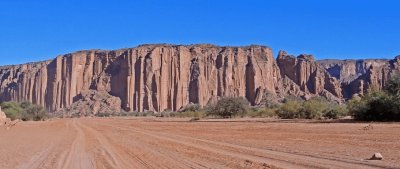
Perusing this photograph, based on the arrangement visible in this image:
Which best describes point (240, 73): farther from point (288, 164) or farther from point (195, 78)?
point (288, 164)

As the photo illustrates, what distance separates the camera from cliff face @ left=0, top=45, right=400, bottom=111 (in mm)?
155125

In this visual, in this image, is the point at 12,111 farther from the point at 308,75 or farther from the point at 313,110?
the point at 308,75

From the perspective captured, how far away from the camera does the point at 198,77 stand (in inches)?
6122

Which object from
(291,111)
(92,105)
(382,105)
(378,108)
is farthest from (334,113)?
(92,105)

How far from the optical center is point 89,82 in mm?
172000

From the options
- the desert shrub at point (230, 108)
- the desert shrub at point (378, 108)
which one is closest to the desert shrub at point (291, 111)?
the desert shrub at point (230, 108)

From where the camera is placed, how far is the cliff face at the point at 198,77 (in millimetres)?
155125

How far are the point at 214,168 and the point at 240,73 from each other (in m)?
145

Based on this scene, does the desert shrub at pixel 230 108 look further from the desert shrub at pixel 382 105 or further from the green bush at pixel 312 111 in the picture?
the desert shrub at pixel 382 105

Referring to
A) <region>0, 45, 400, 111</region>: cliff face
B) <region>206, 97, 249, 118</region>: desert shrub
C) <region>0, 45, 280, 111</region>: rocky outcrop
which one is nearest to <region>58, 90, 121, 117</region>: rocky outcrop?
<region>0, 45, 400, 111</region>: cliff face

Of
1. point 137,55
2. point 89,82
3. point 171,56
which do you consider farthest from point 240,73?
point 89,82

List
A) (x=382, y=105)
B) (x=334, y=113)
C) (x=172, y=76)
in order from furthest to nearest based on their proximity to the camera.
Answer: (x=172, y=76)
(x=334, y=113)
(x=382, y=105)

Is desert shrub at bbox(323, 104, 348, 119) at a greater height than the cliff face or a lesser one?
lesser

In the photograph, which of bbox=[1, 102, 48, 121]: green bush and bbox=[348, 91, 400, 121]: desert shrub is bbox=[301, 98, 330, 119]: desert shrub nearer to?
bbox=[348, 91, 400, 121]: desert shrub
